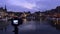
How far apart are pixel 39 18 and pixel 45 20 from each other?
1.33 feet

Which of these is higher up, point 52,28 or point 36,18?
point 36,18

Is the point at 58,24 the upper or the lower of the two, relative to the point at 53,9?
lower

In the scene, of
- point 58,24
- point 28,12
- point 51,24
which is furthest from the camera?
point 51,24

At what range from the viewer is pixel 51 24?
616 cm

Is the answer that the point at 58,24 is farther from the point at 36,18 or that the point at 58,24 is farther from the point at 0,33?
the point at 0,33

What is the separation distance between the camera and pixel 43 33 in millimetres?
5855

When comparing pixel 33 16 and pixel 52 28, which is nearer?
pixel 33 16

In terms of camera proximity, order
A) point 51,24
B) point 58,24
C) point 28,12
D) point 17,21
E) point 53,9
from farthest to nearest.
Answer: point 51,24, point 58,24, point 53,9, point 28,12, point 17,21

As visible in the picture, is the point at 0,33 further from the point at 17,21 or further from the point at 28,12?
the point at 17,21

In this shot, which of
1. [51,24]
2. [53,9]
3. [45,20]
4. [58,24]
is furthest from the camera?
[51,24]

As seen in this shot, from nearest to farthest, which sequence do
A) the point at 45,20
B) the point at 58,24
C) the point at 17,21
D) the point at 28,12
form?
the point at 17,21 < the point at 28,12 < the point at 45,20 < the point at 58,24

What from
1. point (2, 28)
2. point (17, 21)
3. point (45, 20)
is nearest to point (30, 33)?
point (45, 20)

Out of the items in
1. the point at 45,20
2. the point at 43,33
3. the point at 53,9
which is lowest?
the point at 43,33

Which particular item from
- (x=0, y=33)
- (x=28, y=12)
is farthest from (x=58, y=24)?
(x=0, y=33)
